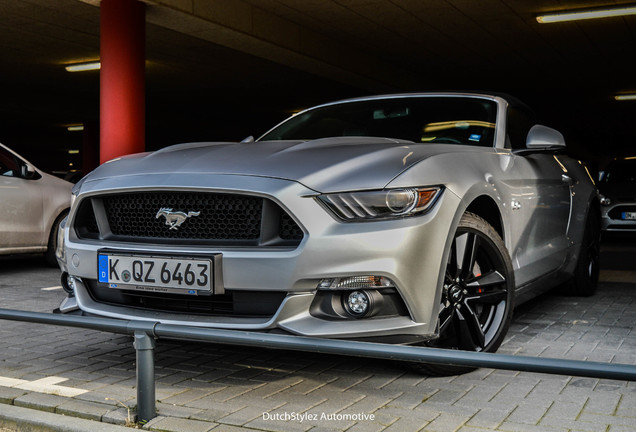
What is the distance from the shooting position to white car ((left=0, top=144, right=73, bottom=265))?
7.77 meters

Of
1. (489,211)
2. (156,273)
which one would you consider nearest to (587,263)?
(489,211)

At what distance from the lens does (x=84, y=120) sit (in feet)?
101

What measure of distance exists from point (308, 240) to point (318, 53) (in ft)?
40.7

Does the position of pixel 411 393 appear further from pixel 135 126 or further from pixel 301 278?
pixel 135 126

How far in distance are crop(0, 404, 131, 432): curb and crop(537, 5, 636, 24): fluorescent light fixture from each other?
39.0ft

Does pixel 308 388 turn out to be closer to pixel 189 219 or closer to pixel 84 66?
pixel 189 219

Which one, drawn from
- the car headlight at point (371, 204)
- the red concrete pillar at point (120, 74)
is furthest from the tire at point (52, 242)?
the car headlight at point (371, 204)

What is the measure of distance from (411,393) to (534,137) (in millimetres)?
1907

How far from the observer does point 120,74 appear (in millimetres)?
10570

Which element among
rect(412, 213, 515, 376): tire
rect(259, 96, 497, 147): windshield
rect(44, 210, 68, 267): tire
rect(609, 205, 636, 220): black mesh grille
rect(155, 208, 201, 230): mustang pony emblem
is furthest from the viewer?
rect(609, 205, 636, 220): black mesh grille

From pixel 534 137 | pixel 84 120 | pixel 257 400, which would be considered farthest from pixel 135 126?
pixel 84 120

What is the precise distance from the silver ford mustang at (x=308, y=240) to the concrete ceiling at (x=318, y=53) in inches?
312

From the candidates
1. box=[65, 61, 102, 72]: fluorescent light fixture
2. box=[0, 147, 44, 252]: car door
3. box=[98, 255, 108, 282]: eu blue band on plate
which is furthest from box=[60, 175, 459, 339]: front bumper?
box=[65, 61, 102, 72]: fluorescent light fixture

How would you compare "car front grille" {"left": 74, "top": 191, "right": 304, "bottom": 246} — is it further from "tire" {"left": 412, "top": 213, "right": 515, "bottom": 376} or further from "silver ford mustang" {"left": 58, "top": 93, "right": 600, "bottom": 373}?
"tire" {"left": 412, "top": 213, "right": 515, "bottom": 376}
